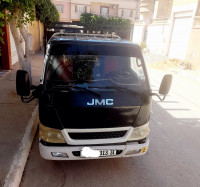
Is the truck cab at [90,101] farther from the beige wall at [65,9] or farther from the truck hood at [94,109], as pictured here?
the beige wall at [65,9]

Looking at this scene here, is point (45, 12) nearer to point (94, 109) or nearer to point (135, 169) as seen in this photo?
point (94, 109)

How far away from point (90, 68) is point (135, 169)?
1.99 metres

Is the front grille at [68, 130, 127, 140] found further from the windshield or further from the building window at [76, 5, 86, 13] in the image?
the building window at [76, 5, 86, 13]

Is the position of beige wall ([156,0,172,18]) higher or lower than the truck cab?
higher

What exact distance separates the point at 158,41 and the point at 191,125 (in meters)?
18.3

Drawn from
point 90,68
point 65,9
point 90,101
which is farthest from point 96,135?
point 65,9

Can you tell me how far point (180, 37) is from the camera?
17656 mm

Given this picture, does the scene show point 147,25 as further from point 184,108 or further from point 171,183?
point 171,183

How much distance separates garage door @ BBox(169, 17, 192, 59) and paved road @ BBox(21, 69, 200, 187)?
14.1m

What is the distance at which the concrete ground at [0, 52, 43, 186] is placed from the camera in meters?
3.16

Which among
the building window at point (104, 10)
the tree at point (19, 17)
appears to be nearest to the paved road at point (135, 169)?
the tree at point (19, 17)

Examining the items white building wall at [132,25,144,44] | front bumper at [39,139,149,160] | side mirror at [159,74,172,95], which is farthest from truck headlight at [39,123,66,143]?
white building wall at [132,25,144,44]

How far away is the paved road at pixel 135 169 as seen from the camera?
310 centimetres

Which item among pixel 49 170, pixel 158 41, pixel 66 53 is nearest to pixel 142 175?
pixel 49 170
